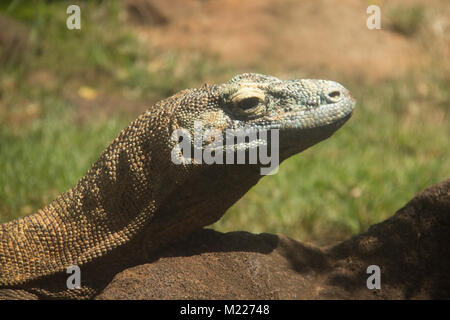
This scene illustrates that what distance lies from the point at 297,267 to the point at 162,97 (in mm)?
5058

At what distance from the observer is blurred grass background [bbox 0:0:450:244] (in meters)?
4.79

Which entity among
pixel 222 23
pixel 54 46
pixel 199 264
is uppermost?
pixel 222 23

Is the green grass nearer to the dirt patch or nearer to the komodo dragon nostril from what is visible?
the dirt patch

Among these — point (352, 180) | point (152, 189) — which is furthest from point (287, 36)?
point (152, 189)

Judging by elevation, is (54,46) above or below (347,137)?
above

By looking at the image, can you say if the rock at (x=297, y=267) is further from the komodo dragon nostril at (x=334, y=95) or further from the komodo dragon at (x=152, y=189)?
the komodo dragon nostril at (x=334, y=95)

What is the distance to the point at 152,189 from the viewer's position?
8.18 feet

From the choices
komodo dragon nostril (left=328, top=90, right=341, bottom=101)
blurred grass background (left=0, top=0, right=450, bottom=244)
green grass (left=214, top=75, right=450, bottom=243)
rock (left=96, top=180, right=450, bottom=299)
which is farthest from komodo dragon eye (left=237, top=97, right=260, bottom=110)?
green grass (left=214, top=75, right=450, bottom=243)

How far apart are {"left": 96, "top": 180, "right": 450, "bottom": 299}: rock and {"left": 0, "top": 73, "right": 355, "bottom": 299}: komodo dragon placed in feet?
→ 0.50

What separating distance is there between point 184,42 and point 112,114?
3.03 metres

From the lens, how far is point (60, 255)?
2652 millimetres

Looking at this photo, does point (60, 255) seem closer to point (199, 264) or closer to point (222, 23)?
point (199, 264)

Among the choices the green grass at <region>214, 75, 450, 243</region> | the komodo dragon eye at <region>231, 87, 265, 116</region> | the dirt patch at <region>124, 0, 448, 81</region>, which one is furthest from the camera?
the dirt patch at <region>124, 0, 448, 81</region>
